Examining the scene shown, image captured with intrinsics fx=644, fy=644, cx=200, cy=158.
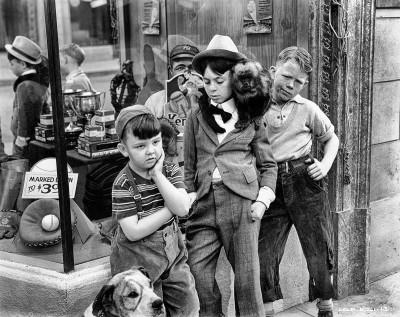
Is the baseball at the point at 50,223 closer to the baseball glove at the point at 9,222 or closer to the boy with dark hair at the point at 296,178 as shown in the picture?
the baseball glove at the point at 9,222

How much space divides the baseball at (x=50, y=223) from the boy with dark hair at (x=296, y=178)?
1.32 m

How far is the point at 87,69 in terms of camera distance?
Result: 4.81 meters

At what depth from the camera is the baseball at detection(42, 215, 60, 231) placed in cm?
Result: 404

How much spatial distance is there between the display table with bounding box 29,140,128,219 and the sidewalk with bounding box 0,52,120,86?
0.77 meters

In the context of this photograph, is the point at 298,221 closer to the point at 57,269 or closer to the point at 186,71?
the point at 186,71

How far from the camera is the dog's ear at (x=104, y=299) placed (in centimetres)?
322

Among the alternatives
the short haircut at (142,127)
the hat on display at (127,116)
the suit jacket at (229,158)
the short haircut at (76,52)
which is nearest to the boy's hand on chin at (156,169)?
the short haircut at (142,127)

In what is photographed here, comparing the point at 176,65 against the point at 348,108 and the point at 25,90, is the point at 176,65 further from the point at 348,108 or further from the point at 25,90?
the point at 348,108

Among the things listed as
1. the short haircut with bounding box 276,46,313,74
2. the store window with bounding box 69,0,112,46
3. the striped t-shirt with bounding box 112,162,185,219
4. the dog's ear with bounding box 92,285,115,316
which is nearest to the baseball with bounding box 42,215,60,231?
the striped t-shirt with bounding box 112,162,185,219

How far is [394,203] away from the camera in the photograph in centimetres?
544

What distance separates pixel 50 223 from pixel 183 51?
150 centimetres

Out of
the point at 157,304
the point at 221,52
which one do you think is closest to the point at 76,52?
the point at 221,52

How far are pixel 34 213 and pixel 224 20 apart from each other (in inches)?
72.3

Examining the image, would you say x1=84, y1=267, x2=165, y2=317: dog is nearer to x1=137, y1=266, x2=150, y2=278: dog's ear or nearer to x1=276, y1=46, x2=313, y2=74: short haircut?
x1=137, y1=266, x2=150, y2=278: dog's ear
